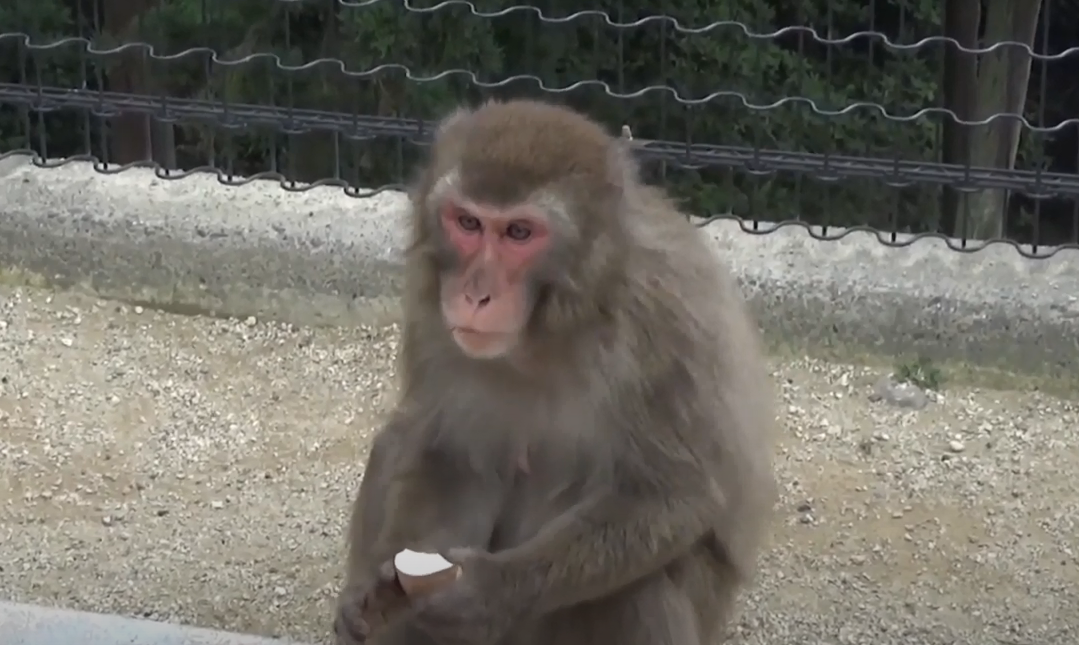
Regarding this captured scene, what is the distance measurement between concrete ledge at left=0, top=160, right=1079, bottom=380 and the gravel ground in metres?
0.12

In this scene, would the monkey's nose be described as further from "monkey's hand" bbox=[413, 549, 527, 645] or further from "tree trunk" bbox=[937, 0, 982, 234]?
"tree trunk" bbox=[937, 0, 982, 234]

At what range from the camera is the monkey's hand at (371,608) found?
2.78 m

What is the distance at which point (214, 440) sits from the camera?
14.9ft

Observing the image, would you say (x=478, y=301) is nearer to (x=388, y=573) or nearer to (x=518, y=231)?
(x=518, y=231)

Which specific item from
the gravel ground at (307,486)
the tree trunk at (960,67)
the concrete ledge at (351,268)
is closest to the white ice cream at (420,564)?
the gravel ground at (307,486)

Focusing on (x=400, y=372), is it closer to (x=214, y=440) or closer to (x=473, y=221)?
(x=473, y=221)

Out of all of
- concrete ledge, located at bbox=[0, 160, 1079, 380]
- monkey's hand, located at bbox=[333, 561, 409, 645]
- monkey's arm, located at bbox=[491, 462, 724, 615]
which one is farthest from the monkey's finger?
concrete ledge, located at bbox=[0, 160, 1079, 380]

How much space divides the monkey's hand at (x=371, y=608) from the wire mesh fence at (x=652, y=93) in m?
2.26

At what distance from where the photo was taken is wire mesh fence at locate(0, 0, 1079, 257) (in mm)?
5262

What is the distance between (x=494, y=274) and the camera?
8.64 ft

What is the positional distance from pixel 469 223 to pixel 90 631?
4.04 feet

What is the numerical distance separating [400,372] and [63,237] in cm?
272

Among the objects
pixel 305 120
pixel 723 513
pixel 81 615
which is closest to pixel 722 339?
pixel 723 513

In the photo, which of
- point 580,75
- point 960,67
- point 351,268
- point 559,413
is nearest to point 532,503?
point 559,413
